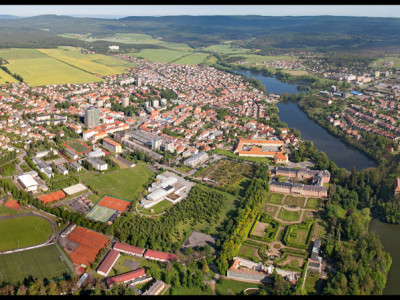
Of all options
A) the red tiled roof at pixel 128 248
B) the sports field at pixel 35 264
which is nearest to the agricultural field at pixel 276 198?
the red tiled roof at pixel 128 248

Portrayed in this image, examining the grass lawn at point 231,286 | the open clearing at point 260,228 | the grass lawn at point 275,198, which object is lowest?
the grass lawn at point 231,286

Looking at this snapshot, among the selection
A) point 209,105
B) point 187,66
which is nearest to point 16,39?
point 187,66

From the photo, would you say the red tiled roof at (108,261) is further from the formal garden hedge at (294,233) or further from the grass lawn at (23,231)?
the formal garden hedge at (294,233)

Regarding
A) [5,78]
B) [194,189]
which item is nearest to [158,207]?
[194,189]

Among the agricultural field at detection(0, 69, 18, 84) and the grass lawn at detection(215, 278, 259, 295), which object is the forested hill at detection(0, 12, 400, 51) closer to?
the agricultural field at detection(0, 69, 18, 84)

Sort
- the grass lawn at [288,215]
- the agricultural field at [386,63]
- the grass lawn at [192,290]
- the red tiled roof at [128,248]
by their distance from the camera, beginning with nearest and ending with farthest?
the grass lawn at [192,290], the red tiled roof at [128,248], the grass lawn at [288,215], the agricultural field at [386,63]

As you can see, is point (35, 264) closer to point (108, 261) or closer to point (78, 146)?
point (108, 261)

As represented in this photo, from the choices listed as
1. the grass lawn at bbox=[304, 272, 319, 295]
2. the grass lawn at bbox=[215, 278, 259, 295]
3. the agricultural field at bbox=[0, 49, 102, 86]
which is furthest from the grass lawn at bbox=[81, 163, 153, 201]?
the agricultural field at bbox=[0, 49, 102, 86]
